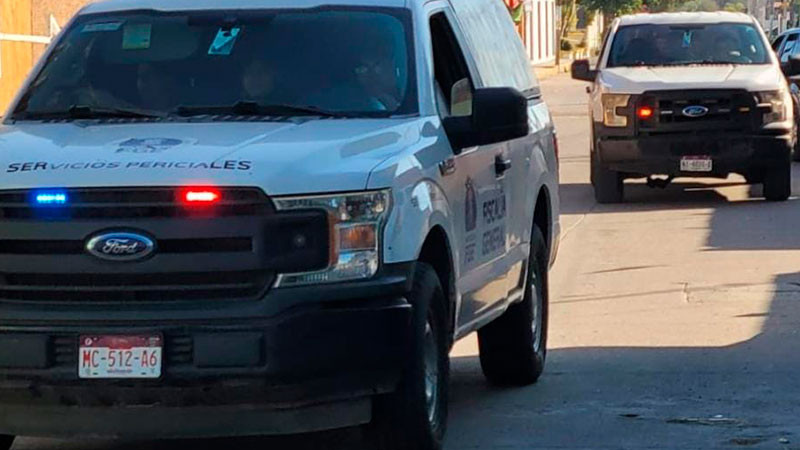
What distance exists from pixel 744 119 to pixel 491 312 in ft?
35.4

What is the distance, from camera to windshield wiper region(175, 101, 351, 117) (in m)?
7.27

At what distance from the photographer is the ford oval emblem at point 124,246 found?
20.1 ft

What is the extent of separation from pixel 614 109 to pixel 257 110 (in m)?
11.6

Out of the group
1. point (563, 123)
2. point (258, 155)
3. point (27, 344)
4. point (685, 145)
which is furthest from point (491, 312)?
point (563, 123)

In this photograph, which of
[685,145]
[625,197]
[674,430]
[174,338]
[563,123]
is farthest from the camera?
[563,123]

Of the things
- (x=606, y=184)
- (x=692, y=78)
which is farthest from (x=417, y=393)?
(x=606, y=184)

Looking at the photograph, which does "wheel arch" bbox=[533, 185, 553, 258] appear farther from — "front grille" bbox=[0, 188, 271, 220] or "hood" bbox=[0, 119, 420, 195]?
"front grille" bbox=[0, 188, 271, 220]

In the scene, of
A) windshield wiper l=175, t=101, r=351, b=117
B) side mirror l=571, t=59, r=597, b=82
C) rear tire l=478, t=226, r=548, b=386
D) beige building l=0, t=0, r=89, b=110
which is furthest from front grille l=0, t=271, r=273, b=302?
beige building l=0, t=0, r=89, b=110

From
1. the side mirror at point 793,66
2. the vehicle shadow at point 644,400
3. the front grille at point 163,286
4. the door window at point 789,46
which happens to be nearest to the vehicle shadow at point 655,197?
the side mirror at point 793,66

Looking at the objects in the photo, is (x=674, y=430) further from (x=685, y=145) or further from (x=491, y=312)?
(x=685, y=145)

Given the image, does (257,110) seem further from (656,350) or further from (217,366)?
(656,350)

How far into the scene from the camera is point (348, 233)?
6246 mm

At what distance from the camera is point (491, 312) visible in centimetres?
820

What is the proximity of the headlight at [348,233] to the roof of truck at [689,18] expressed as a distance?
44.7 feet
